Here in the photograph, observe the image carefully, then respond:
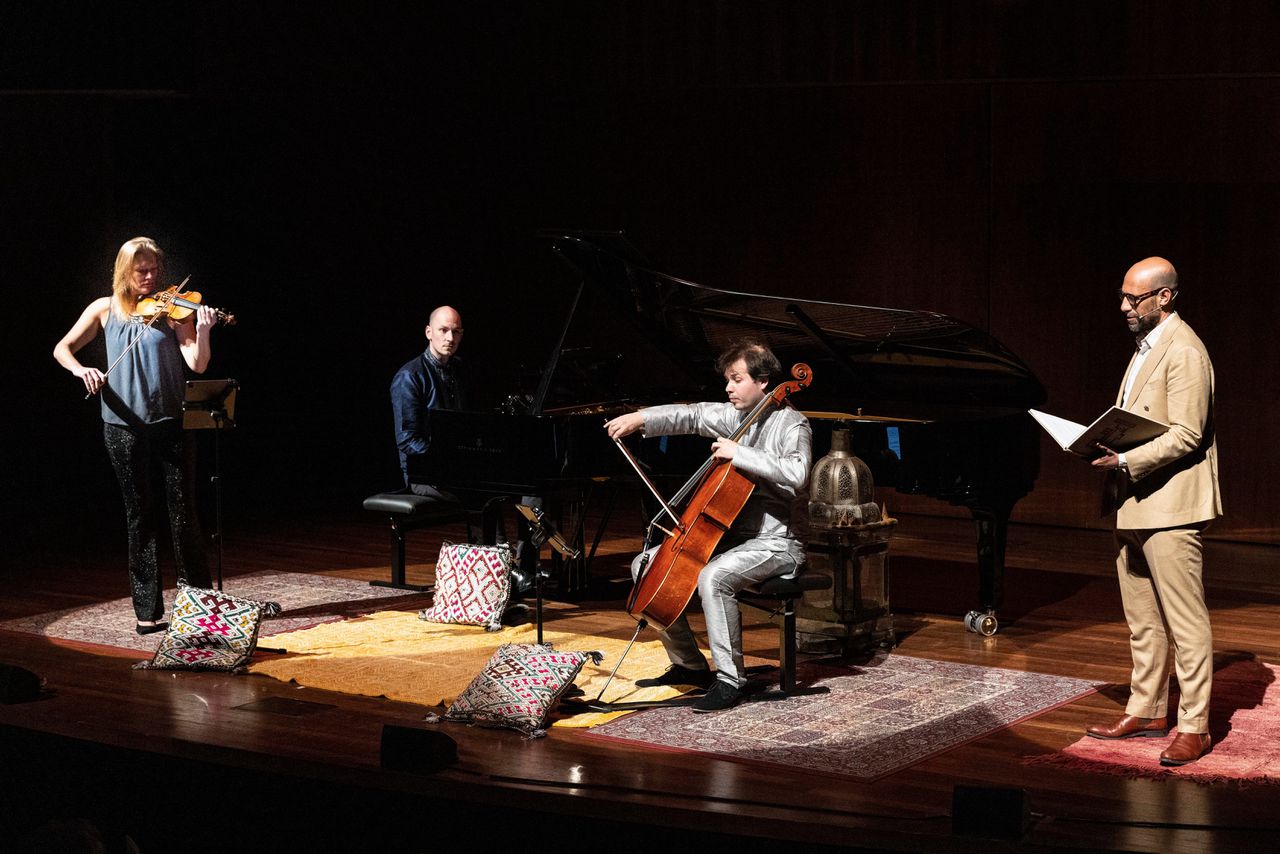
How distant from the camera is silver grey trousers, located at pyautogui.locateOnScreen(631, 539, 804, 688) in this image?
16.1 ft

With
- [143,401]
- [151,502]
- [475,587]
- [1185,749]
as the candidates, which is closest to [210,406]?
[143,401]

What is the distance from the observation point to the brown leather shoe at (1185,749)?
14.3 feet

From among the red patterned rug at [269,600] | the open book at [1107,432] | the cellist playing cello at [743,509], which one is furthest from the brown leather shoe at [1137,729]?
the red patterned rug at [269,600]

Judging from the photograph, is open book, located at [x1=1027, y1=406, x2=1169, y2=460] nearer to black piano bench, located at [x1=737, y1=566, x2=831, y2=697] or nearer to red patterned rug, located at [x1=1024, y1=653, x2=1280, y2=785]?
red patterned rug, located at [x1=1024, y1=653, x2=1280, y2=785]

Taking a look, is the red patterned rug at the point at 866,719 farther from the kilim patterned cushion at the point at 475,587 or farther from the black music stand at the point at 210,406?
the black music stand at the point at 210,406

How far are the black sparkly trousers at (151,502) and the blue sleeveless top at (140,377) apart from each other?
0.05m

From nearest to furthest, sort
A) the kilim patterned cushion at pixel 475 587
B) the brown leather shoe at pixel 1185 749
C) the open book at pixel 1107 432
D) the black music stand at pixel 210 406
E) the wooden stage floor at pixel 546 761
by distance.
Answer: the wooden stage floor at pixel 546 761
the open book at pixel 1107 432
the brown leather shoe at pixel 1185 749
the black music stand at pixel 210 406
the kilim patterned cushion at pixel 475 587

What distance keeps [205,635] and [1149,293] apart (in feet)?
11.4

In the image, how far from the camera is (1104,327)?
28.5 feet

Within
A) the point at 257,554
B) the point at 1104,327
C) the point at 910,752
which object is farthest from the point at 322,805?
the point at 1104,327

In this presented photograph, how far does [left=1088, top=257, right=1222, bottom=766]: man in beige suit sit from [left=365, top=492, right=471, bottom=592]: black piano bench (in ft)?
10.7

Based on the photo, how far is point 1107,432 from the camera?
169 inches

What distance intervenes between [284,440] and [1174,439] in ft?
24.0

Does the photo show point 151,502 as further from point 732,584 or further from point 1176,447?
point 1176,447
